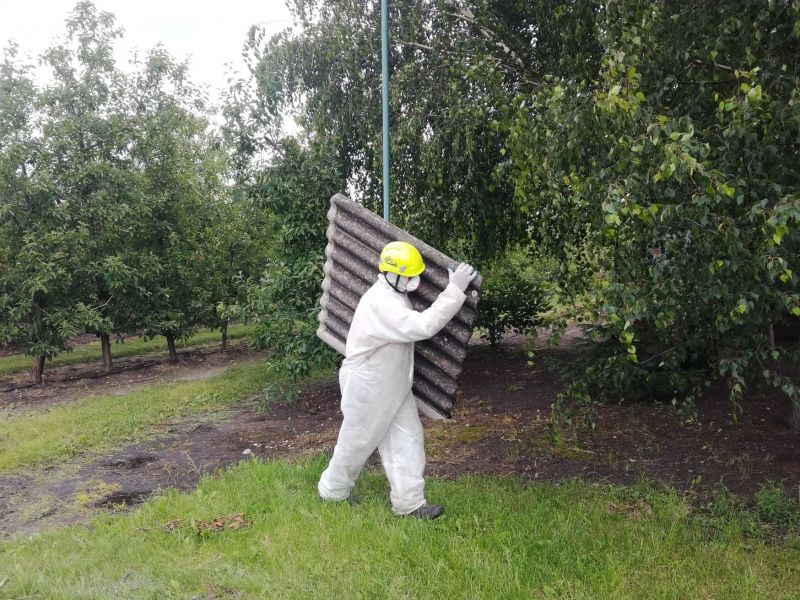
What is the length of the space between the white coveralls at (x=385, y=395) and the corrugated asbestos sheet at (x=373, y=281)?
0.58 feet

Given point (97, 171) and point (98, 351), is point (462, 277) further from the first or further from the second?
point (98, 351)

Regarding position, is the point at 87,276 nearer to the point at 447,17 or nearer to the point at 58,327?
the point at 58,327

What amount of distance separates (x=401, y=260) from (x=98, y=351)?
44.3 ft

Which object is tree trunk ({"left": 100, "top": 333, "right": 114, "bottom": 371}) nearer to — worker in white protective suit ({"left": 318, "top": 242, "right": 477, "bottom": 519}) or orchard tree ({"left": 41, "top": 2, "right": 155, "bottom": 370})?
orchard tree ({"left": 41, "top": 2, "right": 155, "bottom": 370})

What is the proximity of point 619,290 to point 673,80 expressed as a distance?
1450mm

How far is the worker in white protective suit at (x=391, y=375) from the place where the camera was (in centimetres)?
436

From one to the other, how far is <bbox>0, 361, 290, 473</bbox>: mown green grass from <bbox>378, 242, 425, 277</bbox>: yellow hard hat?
4647 mm

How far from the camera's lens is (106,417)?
888 cm

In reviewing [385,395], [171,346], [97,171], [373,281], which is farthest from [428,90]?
[171,346]

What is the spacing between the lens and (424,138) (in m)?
7.28

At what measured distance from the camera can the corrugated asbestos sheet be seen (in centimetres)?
462

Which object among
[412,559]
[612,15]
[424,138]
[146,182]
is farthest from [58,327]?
[612,15]

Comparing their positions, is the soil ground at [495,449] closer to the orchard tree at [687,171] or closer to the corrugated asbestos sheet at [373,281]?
the corrugated asbestos sheet at [373,281]

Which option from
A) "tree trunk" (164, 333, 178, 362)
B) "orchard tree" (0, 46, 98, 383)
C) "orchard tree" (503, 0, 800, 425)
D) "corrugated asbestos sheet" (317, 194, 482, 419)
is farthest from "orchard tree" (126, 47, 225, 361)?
"orchard tree" (503, 0, 800, 425)
